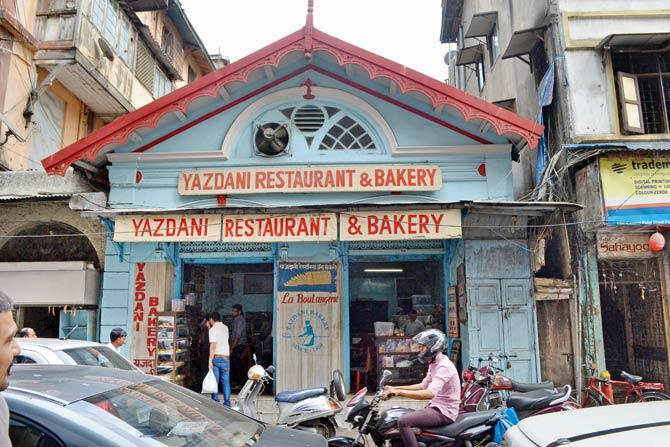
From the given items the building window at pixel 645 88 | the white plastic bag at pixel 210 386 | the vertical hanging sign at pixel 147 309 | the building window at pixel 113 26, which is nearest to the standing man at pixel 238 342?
the vertical hanging sign at pixel 147 309

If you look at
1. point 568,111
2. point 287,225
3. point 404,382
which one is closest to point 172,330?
point 287,225

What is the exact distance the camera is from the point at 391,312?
13.4 metres

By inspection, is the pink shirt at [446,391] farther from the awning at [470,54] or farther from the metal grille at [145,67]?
the metal grille at [145,67]

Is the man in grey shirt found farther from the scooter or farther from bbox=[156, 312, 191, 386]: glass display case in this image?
bbox=[156, 312, 191, 386]: glass display case

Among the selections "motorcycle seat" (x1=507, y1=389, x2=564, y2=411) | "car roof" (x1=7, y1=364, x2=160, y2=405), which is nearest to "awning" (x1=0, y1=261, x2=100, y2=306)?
"car roof" (x1=7, y1=364, x2=160, y2=405)

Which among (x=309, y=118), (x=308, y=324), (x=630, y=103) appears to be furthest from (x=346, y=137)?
(x=630, y=103)

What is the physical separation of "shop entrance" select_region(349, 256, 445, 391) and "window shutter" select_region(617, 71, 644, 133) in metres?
4.61

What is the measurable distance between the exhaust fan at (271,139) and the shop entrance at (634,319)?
664cm

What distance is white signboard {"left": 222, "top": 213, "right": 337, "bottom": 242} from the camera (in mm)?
8664

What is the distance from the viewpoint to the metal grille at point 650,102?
10.6 m

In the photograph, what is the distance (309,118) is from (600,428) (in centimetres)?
803

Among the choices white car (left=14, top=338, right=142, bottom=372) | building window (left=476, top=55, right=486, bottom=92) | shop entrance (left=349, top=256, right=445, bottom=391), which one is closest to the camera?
white car (left=14, top=338, right=142, bottom=372)

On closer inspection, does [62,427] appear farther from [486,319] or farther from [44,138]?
[44,138]

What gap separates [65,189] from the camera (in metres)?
10.4
